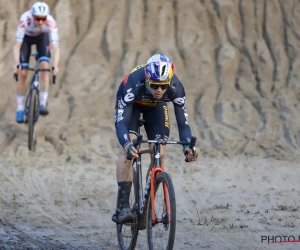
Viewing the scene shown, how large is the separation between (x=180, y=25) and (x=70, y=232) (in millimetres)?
7387

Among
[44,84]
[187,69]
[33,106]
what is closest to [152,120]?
[33,106]

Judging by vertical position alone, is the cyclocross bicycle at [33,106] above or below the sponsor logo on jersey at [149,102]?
above

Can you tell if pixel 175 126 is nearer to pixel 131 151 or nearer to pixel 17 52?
pixel 17 52

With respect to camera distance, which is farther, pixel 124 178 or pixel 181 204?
pixel 181 204

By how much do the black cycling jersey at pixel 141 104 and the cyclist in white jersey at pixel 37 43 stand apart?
4423 millimetres

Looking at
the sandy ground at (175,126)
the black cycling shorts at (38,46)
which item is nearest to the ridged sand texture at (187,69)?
the sandy ground at (175,126)

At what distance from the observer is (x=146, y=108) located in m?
7.07

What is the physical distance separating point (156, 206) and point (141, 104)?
43.8 inches

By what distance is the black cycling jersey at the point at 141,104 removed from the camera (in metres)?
6.70

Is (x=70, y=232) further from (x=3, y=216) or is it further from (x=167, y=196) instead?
(x=167, y=196)

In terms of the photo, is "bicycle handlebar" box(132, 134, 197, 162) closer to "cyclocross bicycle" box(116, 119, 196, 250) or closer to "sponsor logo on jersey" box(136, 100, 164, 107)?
"cyclocross bicycle" box(116, 119, 196, 250)

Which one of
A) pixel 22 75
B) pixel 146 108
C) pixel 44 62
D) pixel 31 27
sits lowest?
pixel 146 108

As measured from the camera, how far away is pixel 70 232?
25.6ft

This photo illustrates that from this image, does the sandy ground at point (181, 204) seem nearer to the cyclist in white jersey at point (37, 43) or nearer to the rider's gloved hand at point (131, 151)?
the cyclist in white jersey at point (37, 43)
